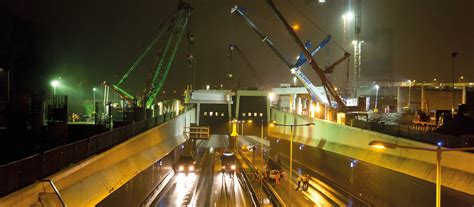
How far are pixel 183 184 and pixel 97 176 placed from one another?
2663cm

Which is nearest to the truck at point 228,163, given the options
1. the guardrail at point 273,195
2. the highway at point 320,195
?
the highway at point 320,195

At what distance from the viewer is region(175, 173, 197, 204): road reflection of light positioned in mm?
42094

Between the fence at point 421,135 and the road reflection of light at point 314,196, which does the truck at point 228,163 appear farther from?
the fence at point 421,135

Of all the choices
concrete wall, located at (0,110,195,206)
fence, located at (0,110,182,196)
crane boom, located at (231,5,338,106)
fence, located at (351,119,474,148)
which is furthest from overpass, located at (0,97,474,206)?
crane boom, located at (231,5,338,106)

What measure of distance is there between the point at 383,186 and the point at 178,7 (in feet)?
184

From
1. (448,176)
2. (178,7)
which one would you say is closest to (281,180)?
(448,176)

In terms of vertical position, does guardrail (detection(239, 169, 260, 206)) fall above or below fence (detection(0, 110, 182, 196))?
below

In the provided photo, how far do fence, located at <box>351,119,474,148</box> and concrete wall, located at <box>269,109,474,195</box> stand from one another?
29.5 inches

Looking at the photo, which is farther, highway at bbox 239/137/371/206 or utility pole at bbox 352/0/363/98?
utility pole at bbox 352/0/363/98

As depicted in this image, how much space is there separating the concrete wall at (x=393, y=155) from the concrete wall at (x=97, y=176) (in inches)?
738

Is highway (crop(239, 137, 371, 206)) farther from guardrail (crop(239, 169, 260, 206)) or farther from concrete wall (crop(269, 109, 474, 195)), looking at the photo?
concrete wall (crop(269, 109, 474, 195))

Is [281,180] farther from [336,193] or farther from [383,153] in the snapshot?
[383,153]

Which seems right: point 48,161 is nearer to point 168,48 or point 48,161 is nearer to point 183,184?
A: point 183,184

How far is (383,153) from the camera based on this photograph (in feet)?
118
